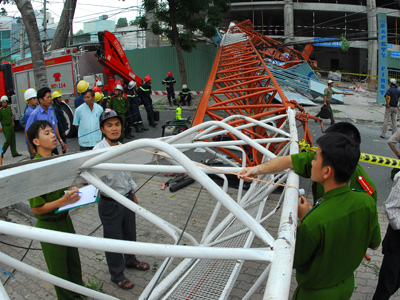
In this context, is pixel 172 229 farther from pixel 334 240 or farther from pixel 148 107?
pixel 148 107

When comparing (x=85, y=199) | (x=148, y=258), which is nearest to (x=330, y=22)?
(x=148, y=258)

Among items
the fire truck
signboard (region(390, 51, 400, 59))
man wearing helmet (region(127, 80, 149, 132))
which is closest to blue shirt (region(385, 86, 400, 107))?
man wearing helmet (region(127, 80, 149, 132))

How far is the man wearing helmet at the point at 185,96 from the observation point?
14.9 meters

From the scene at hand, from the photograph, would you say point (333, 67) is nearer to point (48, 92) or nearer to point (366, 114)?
point (366, 114)

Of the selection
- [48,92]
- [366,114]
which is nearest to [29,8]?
[48,92]

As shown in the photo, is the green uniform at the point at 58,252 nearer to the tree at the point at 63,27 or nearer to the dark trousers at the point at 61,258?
the dark trousers at the point at 61,258

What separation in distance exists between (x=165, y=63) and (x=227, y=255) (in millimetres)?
19665

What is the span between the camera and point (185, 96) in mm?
15141

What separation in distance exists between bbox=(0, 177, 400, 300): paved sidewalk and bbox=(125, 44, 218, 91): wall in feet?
47.2

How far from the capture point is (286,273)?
1.23 m

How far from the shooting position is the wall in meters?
19.5

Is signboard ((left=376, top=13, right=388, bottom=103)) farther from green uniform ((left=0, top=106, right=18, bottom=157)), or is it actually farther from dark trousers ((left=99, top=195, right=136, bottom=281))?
green uniform ((left=0, top=106, right=18, bottom=157))

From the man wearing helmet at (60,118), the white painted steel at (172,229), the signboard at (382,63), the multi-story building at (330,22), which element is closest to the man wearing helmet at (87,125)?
the man wearing helmet at (60,118)

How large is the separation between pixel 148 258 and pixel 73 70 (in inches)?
338
